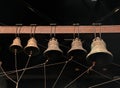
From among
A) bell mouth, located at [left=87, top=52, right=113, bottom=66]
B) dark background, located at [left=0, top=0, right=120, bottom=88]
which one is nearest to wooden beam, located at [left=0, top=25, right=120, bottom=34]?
bell mouth, located at [left=87, top=52, right=113, bottom=66]

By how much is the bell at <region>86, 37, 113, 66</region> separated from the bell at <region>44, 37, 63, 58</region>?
0.31 metres

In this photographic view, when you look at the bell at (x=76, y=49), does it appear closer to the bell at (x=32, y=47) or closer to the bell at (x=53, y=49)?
the bell at (x=53, y=49)

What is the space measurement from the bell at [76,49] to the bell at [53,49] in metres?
0.12

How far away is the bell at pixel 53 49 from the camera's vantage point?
151 inches

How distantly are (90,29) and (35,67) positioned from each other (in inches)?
37.6

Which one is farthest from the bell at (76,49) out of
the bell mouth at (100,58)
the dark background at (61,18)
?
the dark background at (61,18)

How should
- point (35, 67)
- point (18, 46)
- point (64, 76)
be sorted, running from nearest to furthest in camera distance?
point (18, 46) → point (35, 67) → point (64, 76)

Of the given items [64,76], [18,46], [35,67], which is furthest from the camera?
[64,76]

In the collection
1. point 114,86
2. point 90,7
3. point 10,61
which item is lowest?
point 114,86

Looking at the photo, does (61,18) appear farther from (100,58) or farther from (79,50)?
(100,58)

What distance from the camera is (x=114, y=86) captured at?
486 centimetres

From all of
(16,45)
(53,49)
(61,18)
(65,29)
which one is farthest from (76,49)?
(61,18)

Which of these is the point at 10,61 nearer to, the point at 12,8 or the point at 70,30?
the point at 12,8

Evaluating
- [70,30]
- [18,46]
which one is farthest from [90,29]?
[18,46]
